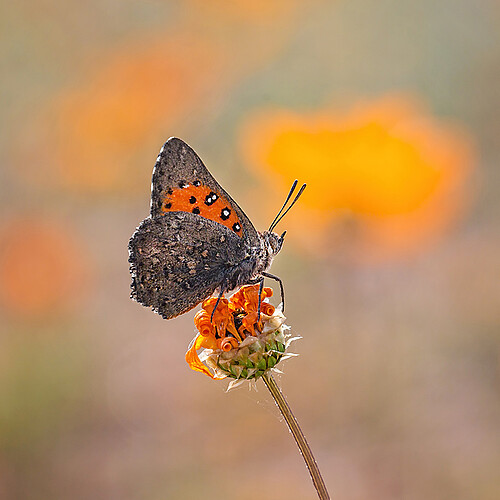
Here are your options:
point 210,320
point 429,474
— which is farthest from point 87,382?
point 210,320

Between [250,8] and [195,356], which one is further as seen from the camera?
[250,8]

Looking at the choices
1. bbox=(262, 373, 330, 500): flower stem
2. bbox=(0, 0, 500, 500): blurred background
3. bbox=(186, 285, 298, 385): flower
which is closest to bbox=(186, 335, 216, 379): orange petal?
bbox=(186, 285, 298, 385): flower

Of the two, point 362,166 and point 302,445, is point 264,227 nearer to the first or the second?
point 362,166

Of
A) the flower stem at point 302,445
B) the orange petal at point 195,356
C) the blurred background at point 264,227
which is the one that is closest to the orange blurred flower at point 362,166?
the blurred background at point 264,227

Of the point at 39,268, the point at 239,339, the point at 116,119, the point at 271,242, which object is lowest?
the point at 239,339

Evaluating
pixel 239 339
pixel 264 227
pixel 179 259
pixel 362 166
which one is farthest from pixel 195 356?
pixel 264 227

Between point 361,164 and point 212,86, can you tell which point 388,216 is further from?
point 212,86
